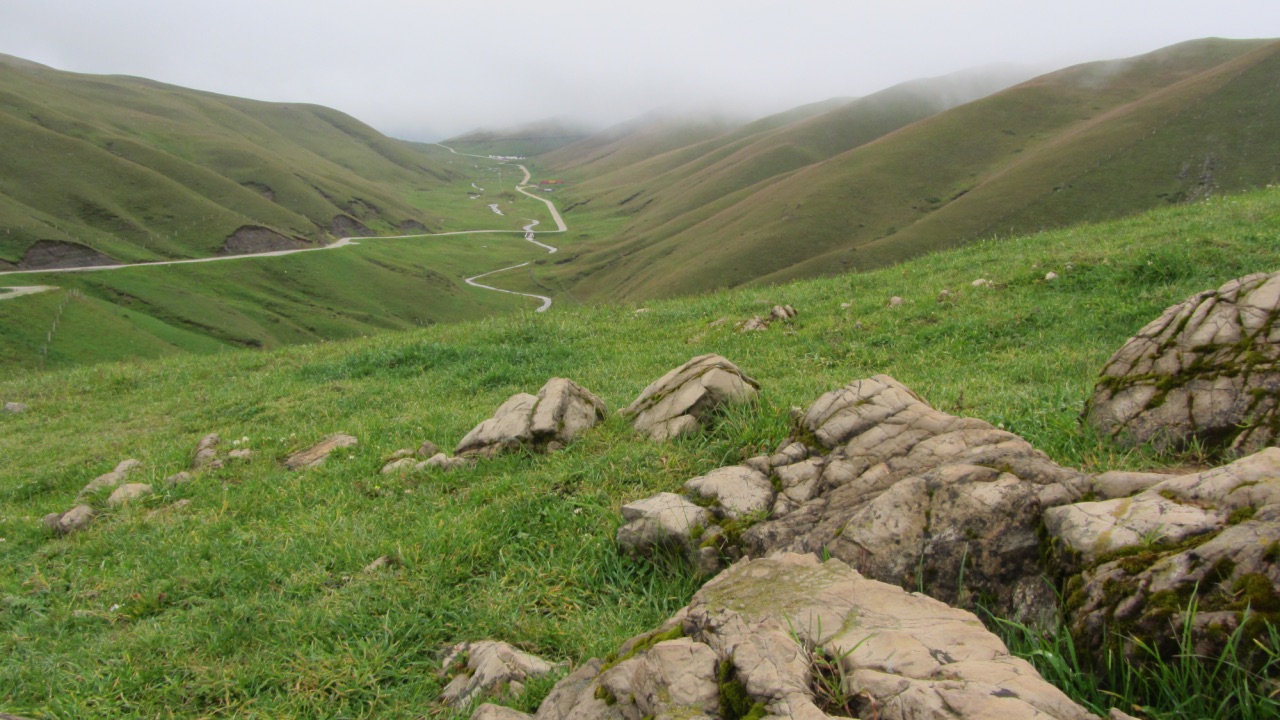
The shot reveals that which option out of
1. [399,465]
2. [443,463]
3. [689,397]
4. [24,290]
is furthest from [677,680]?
[24,290]

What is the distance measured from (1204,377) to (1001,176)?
13231 centimetres

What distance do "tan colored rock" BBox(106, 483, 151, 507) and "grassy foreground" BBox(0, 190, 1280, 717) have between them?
244mm

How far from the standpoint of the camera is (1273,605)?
135 inches

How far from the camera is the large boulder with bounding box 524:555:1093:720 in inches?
128

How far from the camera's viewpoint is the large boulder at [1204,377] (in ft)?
19.7

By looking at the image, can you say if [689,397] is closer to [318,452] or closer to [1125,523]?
[1125,523]

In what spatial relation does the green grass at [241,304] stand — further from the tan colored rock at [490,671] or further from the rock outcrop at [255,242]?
the tan colored rock at [490,671]

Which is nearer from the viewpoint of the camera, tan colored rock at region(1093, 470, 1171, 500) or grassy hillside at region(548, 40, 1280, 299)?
tan colored rock at region(1093, 470, 1171, 500)

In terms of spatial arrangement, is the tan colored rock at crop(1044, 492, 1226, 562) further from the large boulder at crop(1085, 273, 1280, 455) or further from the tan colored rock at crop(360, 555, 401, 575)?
the tan colored rock at crop(360, 555, 401, 575)

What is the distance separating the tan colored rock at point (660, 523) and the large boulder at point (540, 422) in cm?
297

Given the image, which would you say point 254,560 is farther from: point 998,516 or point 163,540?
point 998,516

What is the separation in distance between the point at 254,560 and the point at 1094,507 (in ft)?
26.5

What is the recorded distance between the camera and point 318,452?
36.8 ft

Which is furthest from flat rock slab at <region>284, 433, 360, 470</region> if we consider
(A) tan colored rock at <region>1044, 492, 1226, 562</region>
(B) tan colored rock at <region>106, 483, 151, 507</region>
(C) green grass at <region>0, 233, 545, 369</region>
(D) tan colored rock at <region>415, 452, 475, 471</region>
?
(C) green grass at <region>0, 233, 545, 369</region>
